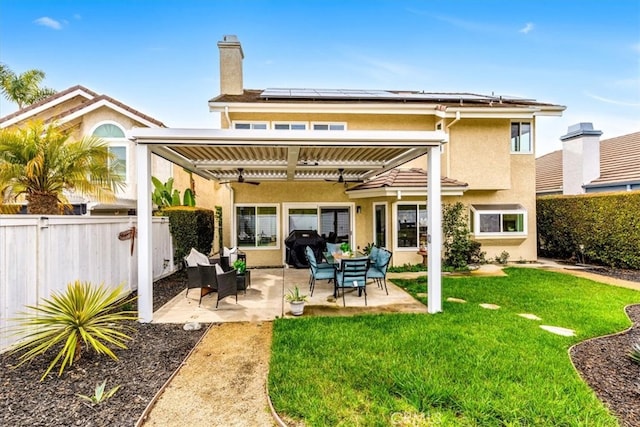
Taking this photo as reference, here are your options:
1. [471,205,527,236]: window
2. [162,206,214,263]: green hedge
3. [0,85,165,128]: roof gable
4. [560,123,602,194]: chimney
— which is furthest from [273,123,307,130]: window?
[560,123,602,194]: chimney

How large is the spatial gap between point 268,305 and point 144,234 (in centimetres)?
335

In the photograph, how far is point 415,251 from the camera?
13.7 m

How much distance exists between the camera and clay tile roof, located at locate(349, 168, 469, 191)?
42.3 ft

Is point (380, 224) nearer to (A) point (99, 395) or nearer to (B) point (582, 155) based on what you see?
(A) point (99, 395)

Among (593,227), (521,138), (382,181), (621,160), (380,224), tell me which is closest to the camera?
(382,181)

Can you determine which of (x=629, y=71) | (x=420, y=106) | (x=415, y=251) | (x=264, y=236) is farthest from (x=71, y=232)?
(x=629, y=71)

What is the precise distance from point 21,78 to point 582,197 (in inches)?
1529

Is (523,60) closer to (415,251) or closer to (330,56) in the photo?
(330,56)

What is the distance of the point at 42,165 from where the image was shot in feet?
23.9

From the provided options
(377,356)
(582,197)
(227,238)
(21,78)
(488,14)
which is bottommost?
(377,356)

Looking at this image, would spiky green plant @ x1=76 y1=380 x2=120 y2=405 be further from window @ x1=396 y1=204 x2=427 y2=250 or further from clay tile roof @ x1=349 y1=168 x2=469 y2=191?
window @ x1=396 y1=204 x2=427 y2=250

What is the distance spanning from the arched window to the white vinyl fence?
8.49m

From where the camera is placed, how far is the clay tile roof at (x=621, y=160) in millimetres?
16047

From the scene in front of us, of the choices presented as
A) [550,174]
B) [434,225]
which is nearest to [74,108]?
[434,225]
